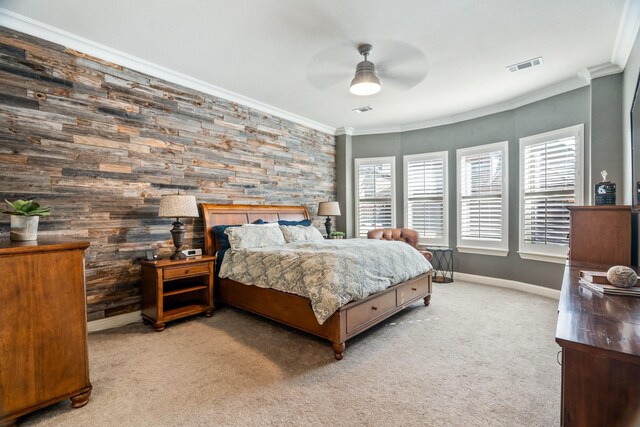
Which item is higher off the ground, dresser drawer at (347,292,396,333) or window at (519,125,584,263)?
window at (519,125,584,263)

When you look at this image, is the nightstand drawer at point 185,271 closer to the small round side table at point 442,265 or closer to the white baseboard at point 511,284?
the small round side table at point 442,265

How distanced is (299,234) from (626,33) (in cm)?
399

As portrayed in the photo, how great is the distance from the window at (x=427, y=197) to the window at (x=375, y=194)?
0.29 meters

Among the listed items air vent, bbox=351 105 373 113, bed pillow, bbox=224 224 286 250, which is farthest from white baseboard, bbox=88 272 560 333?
air vent, bbox=351 105 373 113

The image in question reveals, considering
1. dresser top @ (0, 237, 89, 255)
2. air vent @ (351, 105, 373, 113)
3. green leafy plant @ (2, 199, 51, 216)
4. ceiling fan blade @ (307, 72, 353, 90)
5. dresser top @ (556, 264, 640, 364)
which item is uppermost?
air vent @ (351, 105, 373, 113)

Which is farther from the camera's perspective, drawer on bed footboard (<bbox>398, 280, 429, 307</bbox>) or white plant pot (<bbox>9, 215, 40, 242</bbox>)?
drawer on bed footboard (<bbox>398, 280, 429, 307</bbox>)

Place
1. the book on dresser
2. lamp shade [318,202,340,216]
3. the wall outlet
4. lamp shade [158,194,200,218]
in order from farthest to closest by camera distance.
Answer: lamp shade [318,202,340,216] < the wall outlet < lamp shade [158,194,200,218] < the book on dresser

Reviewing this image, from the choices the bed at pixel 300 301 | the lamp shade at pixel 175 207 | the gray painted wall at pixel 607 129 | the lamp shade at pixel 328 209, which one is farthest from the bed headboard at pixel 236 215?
the gray painted wall at pixel 607 129

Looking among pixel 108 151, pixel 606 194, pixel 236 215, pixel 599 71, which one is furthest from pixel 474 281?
pixel 108 151

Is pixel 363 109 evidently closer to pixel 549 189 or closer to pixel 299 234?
pixel 299 234

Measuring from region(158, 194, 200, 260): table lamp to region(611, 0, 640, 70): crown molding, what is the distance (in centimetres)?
430

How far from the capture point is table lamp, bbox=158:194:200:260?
10.6ft

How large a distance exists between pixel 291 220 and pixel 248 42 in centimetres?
272

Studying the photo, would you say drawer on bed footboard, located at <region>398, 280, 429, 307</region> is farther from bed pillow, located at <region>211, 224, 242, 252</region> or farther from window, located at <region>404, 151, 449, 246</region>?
bed pillow, located at <region>211, 224, 242, 252</region>
